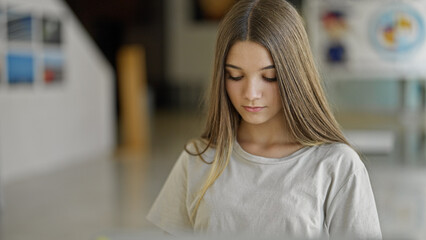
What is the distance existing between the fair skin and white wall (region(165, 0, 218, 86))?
18001 millimetres

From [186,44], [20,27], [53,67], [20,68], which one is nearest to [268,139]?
[20,68]

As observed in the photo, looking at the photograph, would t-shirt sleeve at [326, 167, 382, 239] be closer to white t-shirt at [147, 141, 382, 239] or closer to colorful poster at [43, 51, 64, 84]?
white t-shirt at [147, 141, 382, 239]

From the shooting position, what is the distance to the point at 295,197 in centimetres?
183

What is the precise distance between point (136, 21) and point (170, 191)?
58.5 feet

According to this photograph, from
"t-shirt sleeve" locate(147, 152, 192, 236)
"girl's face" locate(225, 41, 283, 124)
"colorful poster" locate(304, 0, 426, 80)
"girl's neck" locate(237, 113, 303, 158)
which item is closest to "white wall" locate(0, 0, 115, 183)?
"colorful poster" locate(304, 0, 426, 80)

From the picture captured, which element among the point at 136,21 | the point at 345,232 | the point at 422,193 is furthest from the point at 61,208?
the point at 136,21

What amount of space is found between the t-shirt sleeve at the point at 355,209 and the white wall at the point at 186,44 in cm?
1818

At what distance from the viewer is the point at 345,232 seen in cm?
179

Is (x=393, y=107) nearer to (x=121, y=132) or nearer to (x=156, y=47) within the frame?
(x=121, y=132)

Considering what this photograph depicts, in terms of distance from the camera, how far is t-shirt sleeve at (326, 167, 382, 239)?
1794 millimetres

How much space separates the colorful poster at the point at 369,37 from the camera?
349 inches

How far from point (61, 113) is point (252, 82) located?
813 cm

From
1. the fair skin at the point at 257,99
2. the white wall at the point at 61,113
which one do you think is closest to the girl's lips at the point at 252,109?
the fair skin at the point at 257,99

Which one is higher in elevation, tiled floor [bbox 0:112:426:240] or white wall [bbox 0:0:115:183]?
white wall [bbox 0:0:115:183]
